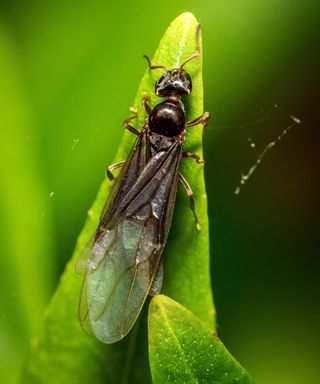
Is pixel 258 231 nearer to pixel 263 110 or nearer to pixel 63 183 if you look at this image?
pixel 263 110

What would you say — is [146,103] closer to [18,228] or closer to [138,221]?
[138,221]

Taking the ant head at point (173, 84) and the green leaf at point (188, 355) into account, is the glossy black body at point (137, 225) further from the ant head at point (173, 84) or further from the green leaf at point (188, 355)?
the green leaf at point (188, 355)

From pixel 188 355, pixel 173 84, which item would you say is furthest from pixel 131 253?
pixel 188 355

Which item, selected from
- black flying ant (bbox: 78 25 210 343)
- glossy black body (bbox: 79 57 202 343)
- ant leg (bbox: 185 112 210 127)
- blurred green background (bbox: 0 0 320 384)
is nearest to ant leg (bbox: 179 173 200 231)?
black flying ant (bbox: 78 25 210 343)

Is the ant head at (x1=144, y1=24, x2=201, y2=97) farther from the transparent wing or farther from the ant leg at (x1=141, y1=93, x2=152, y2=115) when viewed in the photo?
the transparent wing

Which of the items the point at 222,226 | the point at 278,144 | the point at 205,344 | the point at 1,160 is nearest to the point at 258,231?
the point at 222,226
